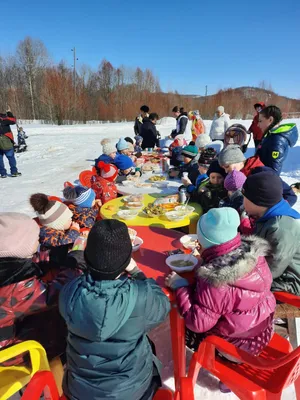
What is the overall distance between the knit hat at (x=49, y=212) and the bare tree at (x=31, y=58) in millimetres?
33958

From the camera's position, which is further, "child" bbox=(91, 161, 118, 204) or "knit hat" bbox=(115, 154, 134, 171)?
"knit hat" bbox=(115, 154, 134, 171)

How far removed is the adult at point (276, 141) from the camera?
391cm

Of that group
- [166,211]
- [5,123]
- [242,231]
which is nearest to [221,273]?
[242,231]

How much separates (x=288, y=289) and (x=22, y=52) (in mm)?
39011

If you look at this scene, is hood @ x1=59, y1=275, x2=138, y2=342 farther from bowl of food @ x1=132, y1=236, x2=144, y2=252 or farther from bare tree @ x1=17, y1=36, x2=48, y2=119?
bare tree @ x1=17, y1=36, x2=48, y2=119

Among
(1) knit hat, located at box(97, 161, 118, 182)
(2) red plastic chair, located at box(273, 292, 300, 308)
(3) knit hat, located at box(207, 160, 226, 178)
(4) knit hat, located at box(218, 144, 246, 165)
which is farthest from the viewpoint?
(1) knit hat, located at box(97, 161, 118, 182)

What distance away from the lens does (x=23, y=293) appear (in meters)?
1.58

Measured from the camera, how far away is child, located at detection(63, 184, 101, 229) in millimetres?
3072

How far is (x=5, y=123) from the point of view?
785 centimetres

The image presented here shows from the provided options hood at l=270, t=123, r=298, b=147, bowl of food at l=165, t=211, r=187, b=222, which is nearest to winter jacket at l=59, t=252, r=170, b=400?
bowl of food at l=165, t=211, r=187, b=222

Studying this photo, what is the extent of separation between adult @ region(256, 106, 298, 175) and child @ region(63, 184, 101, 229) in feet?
8.51

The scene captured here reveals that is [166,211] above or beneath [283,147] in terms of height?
beneath

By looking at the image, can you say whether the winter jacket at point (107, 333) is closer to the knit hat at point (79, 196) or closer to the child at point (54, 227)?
A: the child at point (54, 227)

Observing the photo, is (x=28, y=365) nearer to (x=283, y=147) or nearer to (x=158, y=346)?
(x=158, y=346)
